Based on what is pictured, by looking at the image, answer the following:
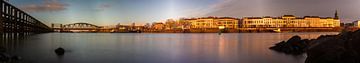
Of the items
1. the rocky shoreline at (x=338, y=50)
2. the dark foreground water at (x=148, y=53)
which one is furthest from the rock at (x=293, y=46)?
the rocky shoreline at (x=338, y=50)

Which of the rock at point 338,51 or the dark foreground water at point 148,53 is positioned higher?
the rock at point 338,51

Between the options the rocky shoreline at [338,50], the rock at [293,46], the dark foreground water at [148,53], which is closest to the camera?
the rocky shoreline at [338,50]

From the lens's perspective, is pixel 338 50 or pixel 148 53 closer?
pixel 338 50

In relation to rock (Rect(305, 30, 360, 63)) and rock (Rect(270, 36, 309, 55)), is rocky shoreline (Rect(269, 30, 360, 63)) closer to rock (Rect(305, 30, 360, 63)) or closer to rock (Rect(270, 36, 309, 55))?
rock (Rect(305, 30, 360, 63))

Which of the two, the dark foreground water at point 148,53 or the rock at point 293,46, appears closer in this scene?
the dark foreground water at point 148,53

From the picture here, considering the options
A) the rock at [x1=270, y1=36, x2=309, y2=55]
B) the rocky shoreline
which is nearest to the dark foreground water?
the rock at [x1=270, y1=36, x2=309, y2=55]

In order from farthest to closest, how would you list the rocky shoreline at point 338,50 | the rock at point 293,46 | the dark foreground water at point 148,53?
the rock at point 293,46 → the dark foreground water at point 148,53 → the rocky shoreline at point 338,50

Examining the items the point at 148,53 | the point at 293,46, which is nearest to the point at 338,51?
the point at 293,46

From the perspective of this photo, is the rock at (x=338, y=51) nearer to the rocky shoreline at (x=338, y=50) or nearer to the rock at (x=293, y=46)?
the rocky shoreline at (x=338, y=50)

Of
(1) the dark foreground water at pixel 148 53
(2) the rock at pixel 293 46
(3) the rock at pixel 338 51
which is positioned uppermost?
(3) the rock at pixel 338 51

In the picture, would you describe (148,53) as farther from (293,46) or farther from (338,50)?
(338,50)

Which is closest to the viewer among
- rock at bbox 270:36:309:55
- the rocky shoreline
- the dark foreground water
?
the rocky shoreline

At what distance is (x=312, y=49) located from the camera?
14680 millimetres

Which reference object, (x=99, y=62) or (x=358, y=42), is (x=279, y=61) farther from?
(x=99, y=62)
